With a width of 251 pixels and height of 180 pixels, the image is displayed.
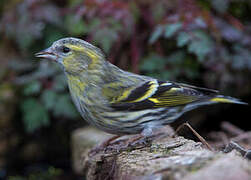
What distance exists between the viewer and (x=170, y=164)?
167 centimetres

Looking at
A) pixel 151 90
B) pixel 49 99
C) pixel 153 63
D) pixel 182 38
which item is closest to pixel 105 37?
pixel 153 63

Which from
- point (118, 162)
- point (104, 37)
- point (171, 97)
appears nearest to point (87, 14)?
point (104, 37)

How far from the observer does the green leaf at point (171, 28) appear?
152 inches

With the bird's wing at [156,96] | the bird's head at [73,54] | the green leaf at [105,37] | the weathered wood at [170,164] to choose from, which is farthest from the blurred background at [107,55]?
the weathered wood at [170,164]

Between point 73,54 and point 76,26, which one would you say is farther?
point 76,26

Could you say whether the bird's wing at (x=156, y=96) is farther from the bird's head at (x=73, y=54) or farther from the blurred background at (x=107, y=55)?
the blurred background at (x=107, y=55)

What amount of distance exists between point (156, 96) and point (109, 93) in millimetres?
381

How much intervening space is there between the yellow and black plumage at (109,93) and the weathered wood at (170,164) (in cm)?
32

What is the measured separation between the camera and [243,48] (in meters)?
4.10

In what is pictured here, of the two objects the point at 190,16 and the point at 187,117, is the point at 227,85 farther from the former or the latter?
the point at 190,16

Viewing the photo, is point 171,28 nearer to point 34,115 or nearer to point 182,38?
point 182,38

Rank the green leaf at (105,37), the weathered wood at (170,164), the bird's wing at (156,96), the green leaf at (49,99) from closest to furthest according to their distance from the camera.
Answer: the weathered wood at (170,164)
the bird's wing at (156,96)
the green leaf at (105,37)
the green leaf at (49,99)

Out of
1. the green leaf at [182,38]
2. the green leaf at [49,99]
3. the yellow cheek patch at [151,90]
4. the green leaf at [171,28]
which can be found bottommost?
the green leaf at [49,99]

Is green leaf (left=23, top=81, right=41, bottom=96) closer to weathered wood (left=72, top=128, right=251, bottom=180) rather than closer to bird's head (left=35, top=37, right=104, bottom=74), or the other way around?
bird's head (left=35, top=37, right=104, bottom=74)
